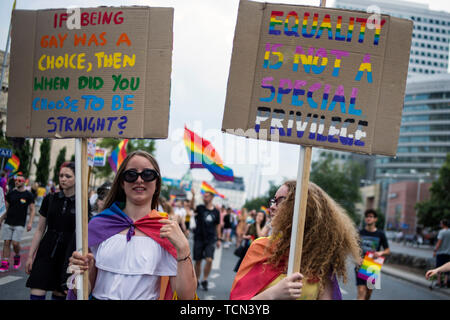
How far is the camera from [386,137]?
290 cm

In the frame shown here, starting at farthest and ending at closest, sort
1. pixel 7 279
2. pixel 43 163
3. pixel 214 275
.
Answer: pixel 43 163
pixel 214 275
pixel 7 279

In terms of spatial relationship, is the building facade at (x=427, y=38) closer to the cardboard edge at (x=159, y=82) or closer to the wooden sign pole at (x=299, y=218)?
the cardboard edge at (x=159, y=82)


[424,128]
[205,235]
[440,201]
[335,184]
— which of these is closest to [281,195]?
[205,235]

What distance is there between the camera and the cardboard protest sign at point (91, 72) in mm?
3018

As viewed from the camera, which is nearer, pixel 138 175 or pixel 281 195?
pixel 138 175

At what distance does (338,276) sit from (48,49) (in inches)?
89.2

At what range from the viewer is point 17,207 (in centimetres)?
909

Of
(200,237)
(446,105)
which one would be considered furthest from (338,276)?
(446,105)

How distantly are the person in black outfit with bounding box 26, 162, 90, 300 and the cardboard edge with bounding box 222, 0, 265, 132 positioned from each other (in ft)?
8.79

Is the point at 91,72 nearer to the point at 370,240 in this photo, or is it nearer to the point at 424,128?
the point at 370,240

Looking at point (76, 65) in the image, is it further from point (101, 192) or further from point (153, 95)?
point (101, 192)

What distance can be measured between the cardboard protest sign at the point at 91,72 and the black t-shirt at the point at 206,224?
7065 mm

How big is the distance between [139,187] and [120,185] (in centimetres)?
24

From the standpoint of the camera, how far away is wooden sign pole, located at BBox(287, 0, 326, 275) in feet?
8.71
